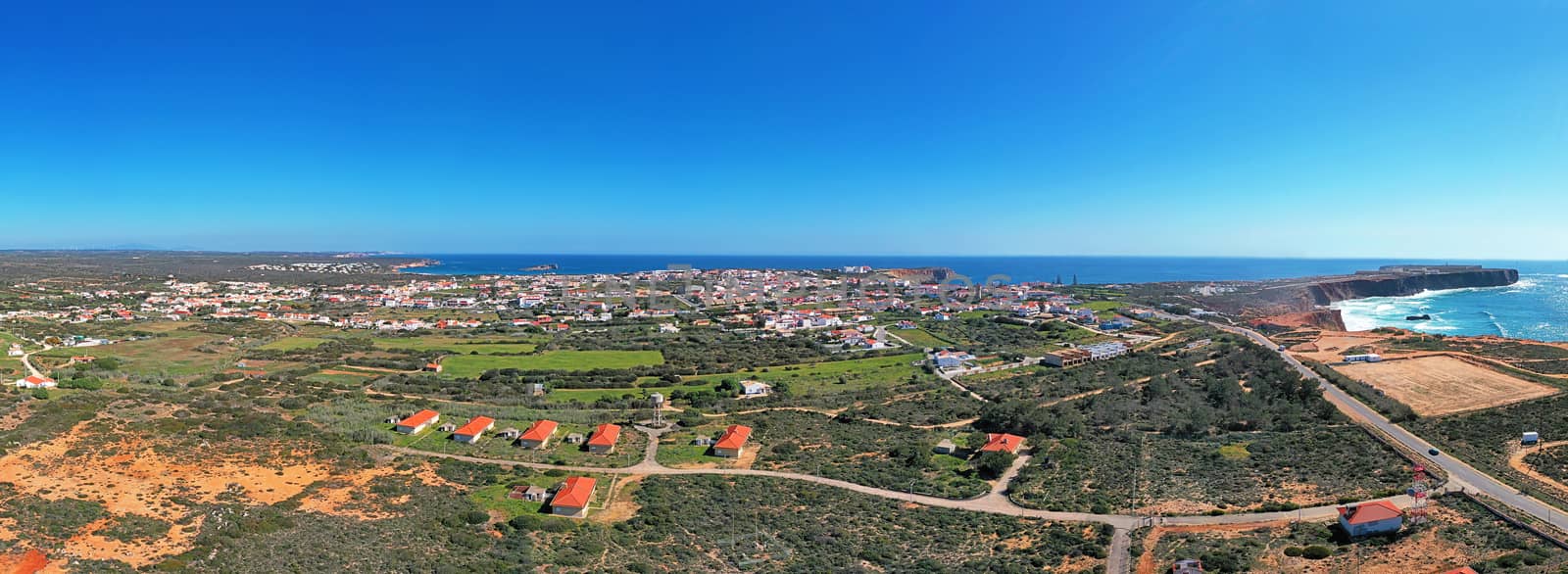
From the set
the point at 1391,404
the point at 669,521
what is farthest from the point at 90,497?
the point at 1391,404

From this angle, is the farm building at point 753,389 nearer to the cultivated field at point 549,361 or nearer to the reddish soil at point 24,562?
the cultivated field at point 549,361

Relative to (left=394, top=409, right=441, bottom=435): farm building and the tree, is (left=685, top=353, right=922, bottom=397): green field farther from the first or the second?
(left=394, top=409, right=441, bottom=435): farm building

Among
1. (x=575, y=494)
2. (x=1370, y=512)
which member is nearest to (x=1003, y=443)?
(x=1370, y=512)

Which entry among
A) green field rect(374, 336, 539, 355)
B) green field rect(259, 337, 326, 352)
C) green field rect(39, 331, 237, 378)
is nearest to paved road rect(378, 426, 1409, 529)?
green field rect(39, 331, 237, 378)

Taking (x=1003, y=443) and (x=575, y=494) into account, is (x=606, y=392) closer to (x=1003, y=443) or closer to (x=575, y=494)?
(x=575, y=494)

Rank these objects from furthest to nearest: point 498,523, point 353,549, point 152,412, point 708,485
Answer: point 152,412, point 708,485, point 498,523, point 353,549

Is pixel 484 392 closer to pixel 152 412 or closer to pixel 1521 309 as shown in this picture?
pixel 152 412
